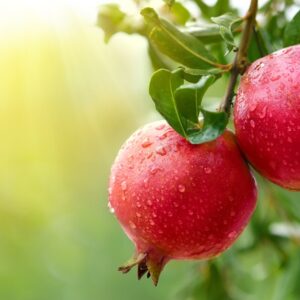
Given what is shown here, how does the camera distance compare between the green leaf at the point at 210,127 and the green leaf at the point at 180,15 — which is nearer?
the green leaf at the point at 210,127

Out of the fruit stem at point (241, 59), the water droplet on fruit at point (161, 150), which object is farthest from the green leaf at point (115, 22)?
the water droplet on fruit at point (161, 150)

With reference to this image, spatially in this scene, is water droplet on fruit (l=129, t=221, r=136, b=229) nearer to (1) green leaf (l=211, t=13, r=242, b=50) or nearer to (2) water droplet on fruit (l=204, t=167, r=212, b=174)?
(2) water droplet on fruit (l=204, t=167, r=212, b=174)

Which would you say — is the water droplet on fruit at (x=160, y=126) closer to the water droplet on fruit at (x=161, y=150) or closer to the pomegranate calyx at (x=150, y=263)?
the water droplet on fruit at (x=161, y=150)

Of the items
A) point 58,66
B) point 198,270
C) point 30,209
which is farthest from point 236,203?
point 30,209

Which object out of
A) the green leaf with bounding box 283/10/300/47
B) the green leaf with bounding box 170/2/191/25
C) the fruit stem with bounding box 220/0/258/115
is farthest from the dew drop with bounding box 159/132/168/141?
the green leaf with bounding box 170/2/191/25

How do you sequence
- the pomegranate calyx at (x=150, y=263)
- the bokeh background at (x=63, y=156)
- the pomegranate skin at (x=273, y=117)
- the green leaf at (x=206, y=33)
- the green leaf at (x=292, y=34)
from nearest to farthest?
the pomegranate skin at (x=273, y=117) → the pomegranate calyx at (x=150, y=263) → the green leaf at (x=292, y=34) → the green leaf at (x=206, y=33) → the bokeh background at (x=63, y=156)

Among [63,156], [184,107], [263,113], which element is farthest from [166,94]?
[63,156]
